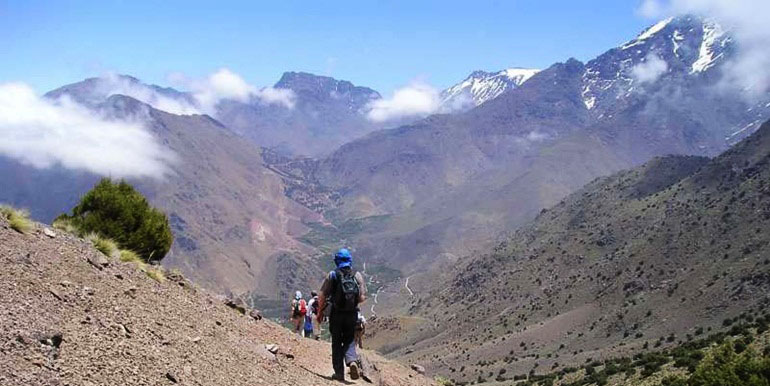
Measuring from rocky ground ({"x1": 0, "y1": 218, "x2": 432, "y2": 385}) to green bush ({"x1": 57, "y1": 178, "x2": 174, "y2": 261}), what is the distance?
1086 cm

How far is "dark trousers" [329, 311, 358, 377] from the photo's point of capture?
15789 millimetres

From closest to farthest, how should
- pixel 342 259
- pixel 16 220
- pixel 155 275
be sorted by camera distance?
pixel 342 259 → pixel 16 220 → pixel 155 275

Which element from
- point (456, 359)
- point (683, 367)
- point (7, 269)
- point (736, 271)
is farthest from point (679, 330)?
point (7, 269)

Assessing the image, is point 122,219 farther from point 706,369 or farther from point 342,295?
point 706,369

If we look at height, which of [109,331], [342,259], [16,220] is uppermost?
[16,220]

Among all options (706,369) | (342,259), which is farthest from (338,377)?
(706,369)

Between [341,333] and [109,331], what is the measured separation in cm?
557

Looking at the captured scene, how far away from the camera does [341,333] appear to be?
16.2 meters

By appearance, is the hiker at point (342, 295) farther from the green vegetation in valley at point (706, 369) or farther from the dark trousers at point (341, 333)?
the green vegetation in valley at point (706, 369)

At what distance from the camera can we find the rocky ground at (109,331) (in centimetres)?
1055

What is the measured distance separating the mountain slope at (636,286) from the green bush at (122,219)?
71227 millimetres

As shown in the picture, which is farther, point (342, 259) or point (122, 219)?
point (122, 219)

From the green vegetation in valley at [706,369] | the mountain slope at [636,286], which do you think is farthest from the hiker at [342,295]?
the mountain slope at [636,286]

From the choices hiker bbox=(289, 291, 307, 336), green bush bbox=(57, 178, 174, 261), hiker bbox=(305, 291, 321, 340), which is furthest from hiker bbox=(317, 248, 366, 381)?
green bush bbox=(57, 178, 174, 261)
